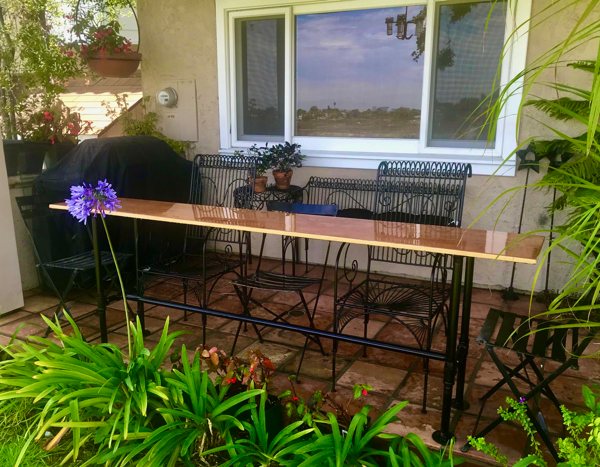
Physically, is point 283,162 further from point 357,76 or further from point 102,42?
point 102,42

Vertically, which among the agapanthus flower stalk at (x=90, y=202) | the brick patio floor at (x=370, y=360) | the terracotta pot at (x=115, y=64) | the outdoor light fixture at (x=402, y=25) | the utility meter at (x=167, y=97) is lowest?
the brick patio floor at (x=370, y=360)

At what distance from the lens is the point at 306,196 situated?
479cm

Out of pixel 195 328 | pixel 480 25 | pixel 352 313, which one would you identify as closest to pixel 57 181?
pixel 195 328

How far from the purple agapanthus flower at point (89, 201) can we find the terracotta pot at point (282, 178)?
2138 millimetres

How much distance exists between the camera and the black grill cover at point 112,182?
12.8 ft

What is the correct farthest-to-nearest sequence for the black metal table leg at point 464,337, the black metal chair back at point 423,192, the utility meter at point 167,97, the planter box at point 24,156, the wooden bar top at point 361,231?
1. the utility meter at point 167,97
2. the planter box at point 24,156
3. the black metal chair back at point 423,192
4. the black metal table leg at point 464,337
5. the wooden bar top at point 361,231

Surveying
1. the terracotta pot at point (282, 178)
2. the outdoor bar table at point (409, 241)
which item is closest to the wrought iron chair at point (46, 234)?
the outdoor bar table at point (409, 241)

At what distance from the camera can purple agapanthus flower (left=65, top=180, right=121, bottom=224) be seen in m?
2.43

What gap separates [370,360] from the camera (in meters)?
3.03

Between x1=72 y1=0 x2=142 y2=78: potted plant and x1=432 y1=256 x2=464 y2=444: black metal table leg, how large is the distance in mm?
3842

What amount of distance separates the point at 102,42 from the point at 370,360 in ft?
11.9

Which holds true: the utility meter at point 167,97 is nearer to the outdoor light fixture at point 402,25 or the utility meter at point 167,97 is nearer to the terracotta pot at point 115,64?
the terracotta pot at point 115,64

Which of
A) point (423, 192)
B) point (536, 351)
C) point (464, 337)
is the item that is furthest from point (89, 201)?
point (423, 192)

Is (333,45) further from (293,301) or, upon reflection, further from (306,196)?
(293,301)
